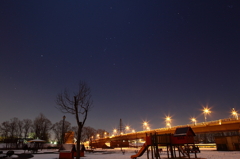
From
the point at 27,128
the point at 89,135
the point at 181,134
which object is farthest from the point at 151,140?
the point at 89,135

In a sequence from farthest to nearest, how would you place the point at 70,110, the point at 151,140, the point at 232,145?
the point at 232,145 → the point at 70,110 → the point at 151,140

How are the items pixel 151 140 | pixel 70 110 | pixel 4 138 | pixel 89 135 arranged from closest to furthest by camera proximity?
pixel 151 140, pixel 70 110, pixel 4 138, pixel 89 135

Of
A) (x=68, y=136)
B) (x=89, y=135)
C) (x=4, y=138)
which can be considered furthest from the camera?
(x=89, y=135)

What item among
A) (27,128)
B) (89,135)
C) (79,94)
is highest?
(79,94)

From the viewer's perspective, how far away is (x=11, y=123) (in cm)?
9944

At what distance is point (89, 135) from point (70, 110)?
454ft

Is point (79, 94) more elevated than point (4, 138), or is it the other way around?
point (79, 94)

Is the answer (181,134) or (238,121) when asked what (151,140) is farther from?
(238,121)

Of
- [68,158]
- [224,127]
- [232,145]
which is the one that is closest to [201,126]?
[224,127]

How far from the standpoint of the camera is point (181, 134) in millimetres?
24188

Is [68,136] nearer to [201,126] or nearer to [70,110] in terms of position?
[201,126]

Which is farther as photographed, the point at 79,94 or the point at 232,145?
the point at 232,145

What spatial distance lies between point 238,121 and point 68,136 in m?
73.8

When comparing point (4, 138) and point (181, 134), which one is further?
point (4, 138)
